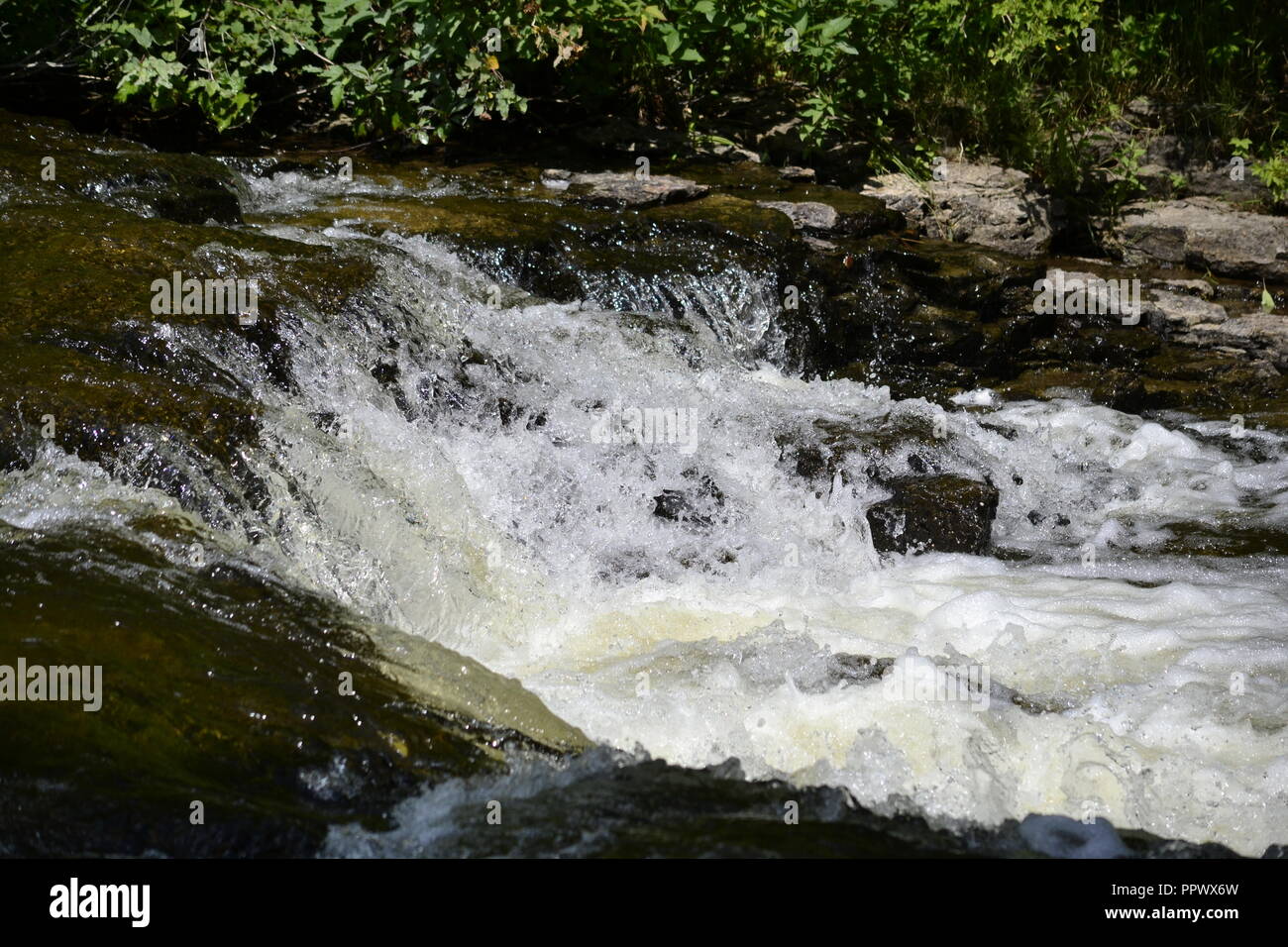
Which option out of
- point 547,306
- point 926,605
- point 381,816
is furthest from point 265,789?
point 547,306

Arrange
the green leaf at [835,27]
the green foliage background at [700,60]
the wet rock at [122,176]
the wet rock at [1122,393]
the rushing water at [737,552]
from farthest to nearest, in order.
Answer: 1. the green leaf at [835,27]
2. the green foliage background at [700,60]
3. the wet rock at [1122,393]
4. the wet rock at [122,176]
5. the rushing water at [737,552]

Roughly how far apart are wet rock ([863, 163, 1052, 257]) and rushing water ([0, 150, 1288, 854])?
210 cm

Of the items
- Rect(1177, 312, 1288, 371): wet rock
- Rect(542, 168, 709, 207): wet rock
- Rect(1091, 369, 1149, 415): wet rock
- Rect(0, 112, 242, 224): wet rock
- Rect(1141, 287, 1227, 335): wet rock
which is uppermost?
Rect(542, 168, 709, 207): wet rock

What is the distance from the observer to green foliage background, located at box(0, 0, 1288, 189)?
315 inches

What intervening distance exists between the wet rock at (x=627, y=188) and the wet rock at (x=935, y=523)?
10.3 ft

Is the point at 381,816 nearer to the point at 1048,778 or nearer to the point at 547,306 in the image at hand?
the point at 1048,778

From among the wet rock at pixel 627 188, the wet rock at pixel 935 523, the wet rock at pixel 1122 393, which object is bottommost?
the wet rock at pixel 935 523

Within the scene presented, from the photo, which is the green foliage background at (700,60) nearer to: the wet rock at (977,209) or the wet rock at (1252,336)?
the wet rock at (977,209)

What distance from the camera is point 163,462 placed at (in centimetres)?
371

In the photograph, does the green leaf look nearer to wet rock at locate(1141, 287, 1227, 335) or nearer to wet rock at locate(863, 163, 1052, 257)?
wet rock at locate(863, 163, 1052, 257)

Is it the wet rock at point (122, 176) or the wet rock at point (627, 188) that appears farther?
the wet rock at point (627, 188)

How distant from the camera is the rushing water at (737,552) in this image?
324 cm

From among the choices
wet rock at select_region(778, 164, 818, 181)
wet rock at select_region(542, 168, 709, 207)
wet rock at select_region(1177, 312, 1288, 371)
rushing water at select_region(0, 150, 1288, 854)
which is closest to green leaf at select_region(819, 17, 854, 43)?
wet rock at select_region(778, 164, 818, 181)

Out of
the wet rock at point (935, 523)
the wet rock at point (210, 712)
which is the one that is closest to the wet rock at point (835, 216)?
the wet rock at point (935, 523)
